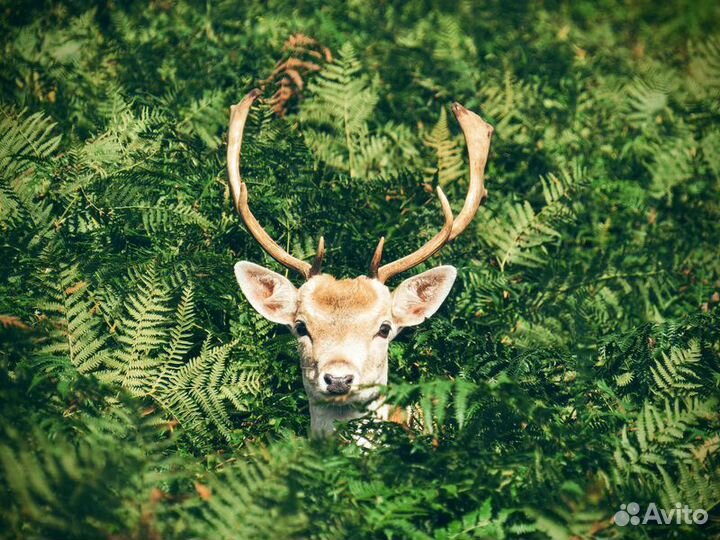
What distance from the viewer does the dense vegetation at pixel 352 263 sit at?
4430 millimetres

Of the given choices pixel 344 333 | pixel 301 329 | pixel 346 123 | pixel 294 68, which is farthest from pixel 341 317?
pixel 294 68

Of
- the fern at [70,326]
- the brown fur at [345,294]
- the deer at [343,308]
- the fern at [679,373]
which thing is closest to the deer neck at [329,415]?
the deer at [343,308]

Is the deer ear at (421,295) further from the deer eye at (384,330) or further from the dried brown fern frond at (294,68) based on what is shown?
the dried brown fern frond at (294,68)

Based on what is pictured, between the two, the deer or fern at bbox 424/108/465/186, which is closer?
the deer

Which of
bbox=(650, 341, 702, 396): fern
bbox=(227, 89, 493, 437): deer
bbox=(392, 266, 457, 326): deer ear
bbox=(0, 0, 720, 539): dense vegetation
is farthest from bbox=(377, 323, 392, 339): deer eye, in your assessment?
bbox=(650, 341, 702, 396): fern

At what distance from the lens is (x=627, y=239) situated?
8102 millimetres

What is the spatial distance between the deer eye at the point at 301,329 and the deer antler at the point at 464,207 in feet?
1.95

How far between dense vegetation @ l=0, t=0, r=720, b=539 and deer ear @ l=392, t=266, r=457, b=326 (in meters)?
0.27

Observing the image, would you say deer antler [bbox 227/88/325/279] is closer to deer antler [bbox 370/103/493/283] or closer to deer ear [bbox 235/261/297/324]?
→ deer ear [bbox 235/261/297/324]

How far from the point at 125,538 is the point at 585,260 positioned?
502 centimetres

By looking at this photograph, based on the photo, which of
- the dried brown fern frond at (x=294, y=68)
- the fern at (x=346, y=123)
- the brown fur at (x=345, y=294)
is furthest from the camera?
the dried brown fern frond at (x=294, y=68)

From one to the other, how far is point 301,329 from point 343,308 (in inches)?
12.9

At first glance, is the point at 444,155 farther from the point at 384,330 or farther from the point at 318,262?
the point at 384,330

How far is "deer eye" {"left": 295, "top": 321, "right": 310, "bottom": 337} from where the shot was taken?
587cm
